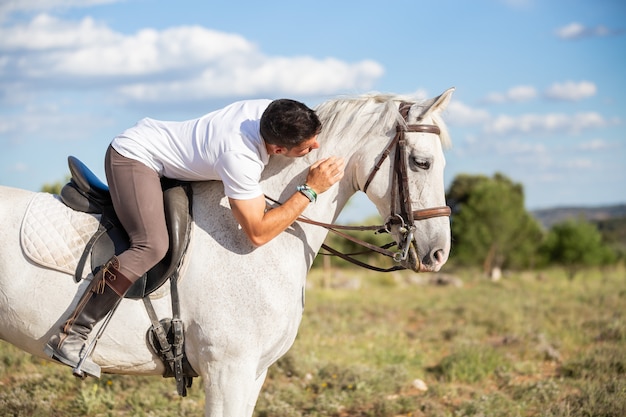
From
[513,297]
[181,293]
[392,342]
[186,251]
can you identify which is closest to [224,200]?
[186,251]

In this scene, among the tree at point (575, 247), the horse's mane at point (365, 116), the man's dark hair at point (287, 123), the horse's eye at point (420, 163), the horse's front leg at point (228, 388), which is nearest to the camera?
the man's dark hair at point (287, 123)

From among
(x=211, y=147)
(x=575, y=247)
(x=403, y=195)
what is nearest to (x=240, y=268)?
(x=211, y=147)

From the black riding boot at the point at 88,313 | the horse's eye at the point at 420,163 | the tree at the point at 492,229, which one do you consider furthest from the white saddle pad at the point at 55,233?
the tree at the point at 492,229

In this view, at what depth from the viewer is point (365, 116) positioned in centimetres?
404

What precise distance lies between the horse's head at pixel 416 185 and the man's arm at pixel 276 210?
32 cm

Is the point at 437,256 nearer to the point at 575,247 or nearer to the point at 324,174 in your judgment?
the point at 324,174

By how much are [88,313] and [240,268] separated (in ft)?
3.13

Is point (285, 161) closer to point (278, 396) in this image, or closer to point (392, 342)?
point (278, 396)

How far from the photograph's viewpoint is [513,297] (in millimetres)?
19578

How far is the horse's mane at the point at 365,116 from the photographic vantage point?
155 inches

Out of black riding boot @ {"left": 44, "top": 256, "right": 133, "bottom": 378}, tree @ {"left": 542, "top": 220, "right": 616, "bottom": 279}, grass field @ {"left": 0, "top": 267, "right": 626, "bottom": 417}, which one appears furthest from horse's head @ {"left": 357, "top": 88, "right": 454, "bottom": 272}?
tree @ {"left": 542, "top": 220, "right": 616, "bottom": 279}

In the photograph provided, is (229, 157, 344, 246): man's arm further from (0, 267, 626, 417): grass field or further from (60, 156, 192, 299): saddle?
(0, 267, 626, 417): grass field

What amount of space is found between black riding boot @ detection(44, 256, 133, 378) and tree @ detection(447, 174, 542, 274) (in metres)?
39.4

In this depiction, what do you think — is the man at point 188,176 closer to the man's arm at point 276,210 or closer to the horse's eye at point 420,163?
the man's arm at point 276,210
